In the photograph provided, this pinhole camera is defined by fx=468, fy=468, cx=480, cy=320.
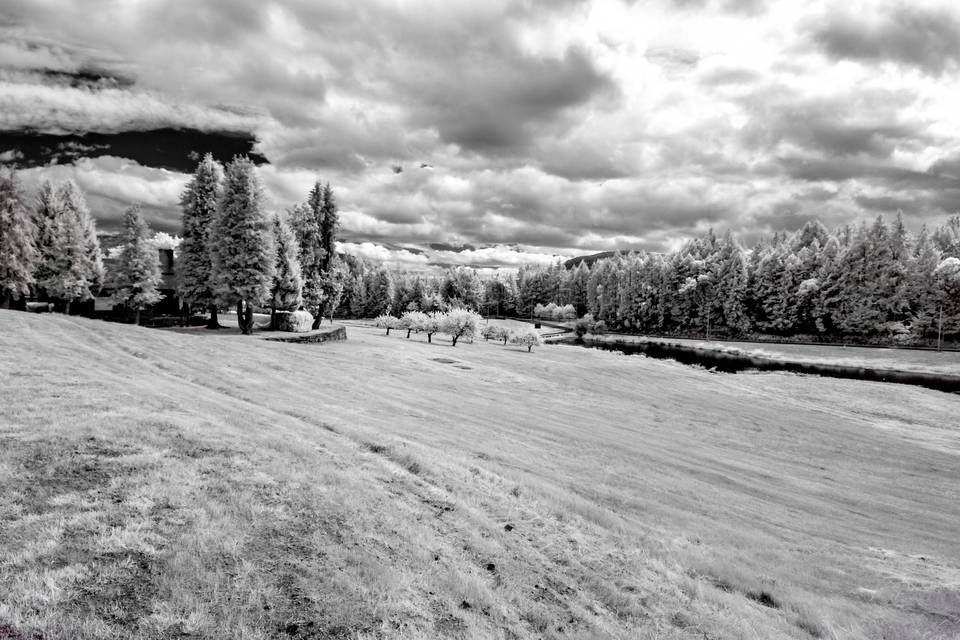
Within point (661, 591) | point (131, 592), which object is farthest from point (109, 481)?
point (661, 591)

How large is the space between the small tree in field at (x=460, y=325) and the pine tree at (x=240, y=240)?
28.4 metres

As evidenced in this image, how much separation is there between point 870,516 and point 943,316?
83.5 metres

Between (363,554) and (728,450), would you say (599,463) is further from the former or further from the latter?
(363,554)

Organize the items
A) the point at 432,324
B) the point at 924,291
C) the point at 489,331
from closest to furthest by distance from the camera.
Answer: the point at 432,324 → the point at 924,291 → the point at 489,331

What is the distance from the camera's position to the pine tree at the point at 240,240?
4044 cm

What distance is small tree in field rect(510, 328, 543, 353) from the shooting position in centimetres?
6938

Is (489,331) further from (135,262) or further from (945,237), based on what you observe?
(945,237)

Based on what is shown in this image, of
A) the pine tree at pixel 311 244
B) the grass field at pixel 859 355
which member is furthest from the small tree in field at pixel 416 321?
the grass field at pixel 859 355

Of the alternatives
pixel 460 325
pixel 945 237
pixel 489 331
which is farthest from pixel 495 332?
pixel 945 237

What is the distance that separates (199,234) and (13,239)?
13.4 metres

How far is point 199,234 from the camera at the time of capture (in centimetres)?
4628

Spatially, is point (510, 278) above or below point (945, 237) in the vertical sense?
below

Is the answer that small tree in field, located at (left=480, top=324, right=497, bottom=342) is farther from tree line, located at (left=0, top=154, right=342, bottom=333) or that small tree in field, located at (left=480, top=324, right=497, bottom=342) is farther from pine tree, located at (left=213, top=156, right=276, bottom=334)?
pine tree, located at (left=213, top=156, right=276, bottom=334)

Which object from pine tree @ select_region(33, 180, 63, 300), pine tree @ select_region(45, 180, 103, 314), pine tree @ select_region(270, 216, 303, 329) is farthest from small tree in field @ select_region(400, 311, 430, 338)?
pine tree @ select_region(33, 180, 63, 300)
